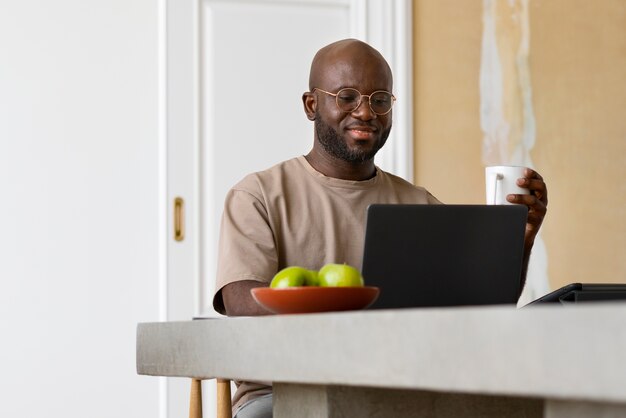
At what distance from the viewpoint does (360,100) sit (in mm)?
2273

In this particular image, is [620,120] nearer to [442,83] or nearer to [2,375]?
[442,83]

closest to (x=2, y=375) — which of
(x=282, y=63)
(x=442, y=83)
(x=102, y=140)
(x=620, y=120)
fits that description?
(x=102, y=140)

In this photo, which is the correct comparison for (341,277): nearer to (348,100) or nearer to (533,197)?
(533,197)

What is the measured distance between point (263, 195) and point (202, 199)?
51.0 inches

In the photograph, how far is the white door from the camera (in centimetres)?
344

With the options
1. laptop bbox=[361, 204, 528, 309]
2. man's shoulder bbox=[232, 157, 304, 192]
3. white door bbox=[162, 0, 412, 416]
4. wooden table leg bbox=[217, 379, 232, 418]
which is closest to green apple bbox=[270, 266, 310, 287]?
laptop bbox=[361, 204, 528, 309]

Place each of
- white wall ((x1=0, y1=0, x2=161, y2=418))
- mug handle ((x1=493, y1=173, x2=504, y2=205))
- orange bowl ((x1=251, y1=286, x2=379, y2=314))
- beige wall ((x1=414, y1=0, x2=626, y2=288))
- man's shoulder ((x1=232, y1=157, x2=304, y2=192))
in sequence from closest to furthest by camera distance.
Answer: orange bowl ((x1=251, y1=286, x2=379, y2=314)) → mug handle ((x1=493, y1=173, x2=504, y2=205)) → man's shoulder ((x1=232, y1=157, x2=304, y2=192)) → white wall ((x1=0, y1=0, x2=161, y2=418)) → beige wall ((x1=414, y1=0, x2=626, y2=288))

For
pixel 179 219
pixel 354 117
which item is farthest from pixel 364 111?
pixel 179 219

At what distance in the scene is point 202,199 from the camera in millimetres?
3461

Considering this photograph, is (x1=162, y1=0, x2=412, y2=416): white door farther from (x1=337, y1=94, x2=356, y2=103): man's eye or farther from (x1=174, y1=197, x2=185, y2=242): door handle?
(x1=337, y1=94, x2=356, y2=103): man's eye

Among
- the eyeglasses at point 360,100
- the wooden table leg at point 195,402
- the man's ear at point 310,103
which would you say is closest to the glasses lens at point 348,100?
the eyeglasses at point 360,100

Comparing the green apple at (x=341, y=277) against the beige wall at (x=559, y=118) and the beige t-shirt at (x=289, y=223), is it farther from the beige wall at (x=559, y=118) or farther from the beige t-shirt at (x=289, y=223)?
the beige wall at (x=559, y=118)

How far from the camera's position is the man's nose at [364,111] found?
2260 millimetres

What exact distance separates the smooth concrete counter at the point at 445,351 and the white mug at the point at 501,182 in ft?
2.59
